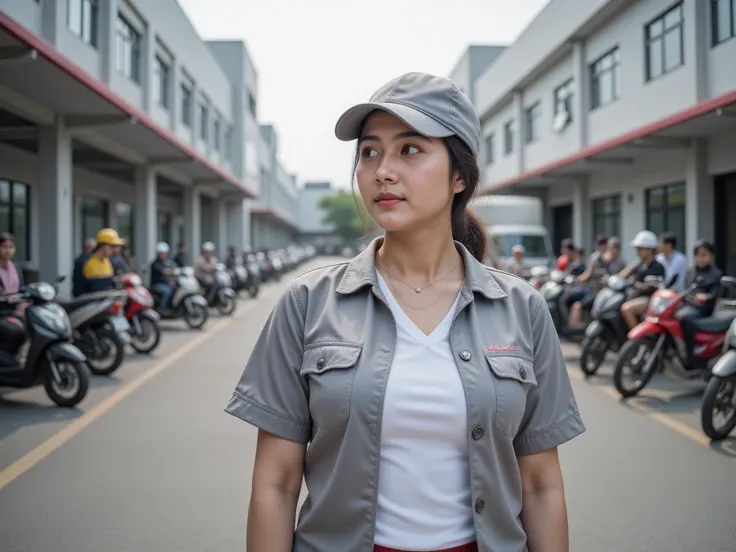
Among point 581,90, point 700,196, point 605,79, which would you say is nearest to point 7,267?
point 700,196

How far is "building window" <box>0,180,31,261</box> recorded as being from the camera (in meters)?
17.5

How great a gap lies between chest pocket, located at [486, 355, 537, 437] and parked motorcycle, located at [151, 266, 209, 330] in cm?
1389

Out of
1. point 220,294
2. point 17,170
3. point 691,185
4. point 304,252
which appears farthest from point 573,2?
point 304,252

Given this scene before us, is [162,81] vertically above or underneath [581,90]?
above

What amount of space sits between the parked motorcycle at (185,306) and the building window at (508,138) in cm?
2047

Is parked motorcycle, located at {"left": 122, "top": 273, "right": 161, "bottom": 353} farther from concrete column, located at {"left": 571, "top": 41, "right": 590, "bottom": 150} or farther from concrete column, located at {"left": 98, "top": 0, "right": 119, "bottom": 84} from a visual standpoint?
concrete column, located at {"left": 571, "top": 41, "right": 590, "bottom": 150}

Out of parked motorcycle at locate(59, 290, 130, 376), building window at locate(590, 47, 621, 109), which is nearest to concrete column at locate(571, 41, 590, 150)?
building window at locate(590, 47, 621, 109)

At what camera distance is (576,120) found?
918 inches

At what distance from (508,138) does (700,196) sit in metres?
18.1

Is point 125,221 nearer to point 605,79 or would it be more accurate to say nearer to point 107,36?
point 107,36

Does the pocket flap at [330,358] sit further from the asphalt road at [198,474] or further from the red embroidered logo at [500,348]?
the asphalt road at [198,474]

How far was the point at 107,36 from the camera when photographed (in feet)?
60.4

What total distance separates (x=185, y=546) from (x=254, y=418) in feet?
8.23

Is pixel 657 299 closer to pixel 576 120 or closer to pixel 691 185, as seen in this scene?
pixel 691 185
